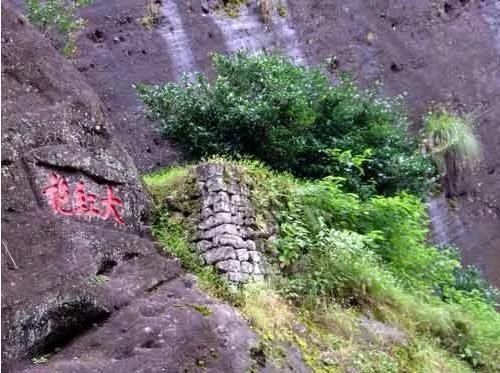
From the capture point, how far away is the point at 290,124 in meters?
7.89

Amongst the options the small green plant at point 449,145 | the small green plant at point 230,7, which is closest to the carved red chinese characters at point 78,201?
the small green plant at point 449,145

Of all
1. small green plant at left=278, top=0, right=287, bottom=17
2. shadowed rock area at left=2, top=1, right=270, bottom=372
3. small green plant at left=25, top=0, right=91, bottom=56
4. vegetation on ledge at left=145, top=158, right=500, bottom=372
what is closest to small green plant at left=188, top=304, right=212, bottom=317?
shadowed rock area at left=2, top=1, right=270, bottom=372

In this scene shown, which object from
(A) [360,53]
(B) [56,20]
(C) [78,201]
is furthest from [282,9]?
(C) [78,201]

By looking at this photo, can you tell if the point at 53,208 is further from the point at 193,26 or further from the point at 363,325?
the point at 193,26

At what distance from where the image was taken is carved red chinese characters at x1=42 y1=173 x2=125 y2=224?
4.86m

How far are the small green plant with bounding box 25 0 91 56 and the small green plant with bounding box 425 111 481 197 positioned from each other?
5985mm

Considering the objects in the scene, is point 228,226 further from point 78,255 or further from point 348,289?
point 78,255

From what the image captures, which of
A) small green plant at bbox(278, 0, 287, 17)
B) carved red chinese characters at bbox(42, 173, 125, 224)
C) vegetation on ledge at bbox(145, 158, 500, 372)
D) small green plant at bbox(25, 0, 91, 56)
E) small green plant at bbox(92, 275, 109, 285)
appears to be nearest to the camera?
small green plant at bbox(92, 275, 109, 285)

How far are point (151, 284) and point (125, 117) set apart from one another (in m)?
5.72

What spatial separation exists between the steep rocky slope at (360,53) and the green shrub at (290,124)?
1.29 metres

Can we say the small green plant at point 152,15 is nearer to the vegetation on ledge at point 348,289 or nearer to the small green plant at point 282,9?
the small green plant at point 282,9

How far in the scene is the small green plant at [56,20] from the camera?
30.5 feet

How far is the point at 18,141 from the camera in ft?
15.9

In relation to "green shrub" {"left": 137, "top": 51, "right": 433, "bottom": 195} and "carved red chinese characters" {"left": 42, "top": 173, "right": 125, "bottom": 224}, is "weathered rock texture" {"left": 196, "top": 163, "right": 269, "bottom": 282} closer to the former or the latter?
"carved red chinese characters" {"left": 42, "top": 173, "right": 125, "bottom": 224}
